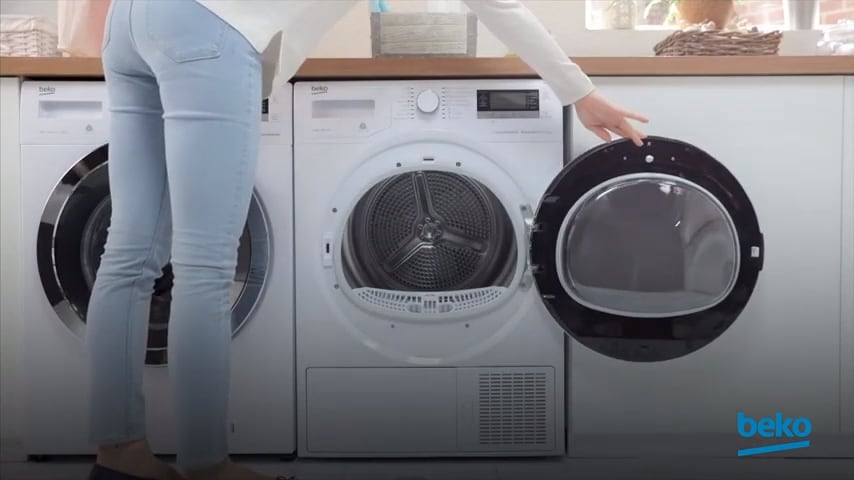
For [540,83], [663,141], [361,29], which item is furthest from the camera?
[361,29]

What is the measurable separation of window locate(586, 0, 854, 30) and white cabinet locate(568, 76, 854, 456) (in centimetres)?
75

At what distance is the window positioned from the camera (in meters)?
2.28

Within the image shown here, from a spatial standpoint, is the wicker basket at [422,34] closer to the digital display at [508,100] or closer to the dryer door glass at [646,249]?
the digital display at [508,100]

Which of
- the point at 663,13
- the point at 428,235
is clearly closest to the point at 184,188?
the point at 428,235

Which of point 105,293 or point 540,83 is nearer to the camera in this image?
point 105,293

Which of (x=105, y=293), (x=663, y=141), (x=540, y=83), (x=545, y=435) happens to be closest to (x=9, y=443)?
(x=105, y=293)

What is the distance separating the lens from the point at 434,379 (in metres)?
1.61

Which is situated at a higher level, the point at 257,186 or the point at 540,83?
the point at 540,83

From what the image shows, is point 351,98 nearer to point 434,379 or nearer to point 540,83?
point 540,83

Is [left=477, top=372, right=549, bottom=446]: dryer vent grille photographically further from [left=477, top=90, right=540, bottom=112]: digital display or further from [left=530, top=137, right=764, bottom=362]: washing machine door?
[left=477, top=90, right=540, bottom=112]: digital display

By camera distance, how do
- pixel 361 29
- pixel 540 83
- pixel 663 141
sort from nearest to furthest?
pixel 663 141
pixel 540 83
pixel 361 29

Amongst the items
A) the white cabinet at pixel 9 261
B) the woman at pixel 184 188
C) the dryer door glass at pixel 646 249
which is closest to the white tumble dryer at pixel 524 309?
the dryer door glass at pixel 646 249

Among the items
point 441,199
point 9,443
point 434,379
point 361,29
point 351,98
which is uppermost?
point 361,29

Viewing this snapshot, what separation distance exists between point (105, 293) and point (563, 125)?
1.00m
